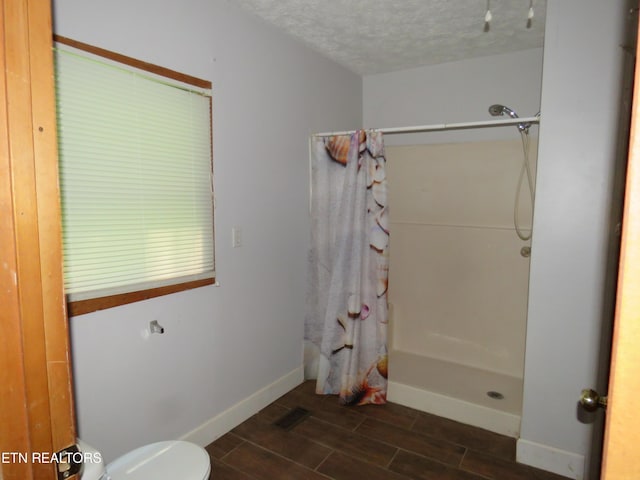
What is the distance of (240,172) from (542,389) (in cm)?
199

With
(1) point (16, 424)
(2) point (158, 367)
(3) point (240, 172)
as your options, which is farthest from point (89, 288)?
(1) point (16, 424)

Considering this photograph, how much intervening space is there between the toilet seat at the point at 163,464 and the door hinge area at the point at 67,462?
0.84 meters

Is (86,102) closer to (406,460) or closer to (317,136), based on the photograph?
(317,136)

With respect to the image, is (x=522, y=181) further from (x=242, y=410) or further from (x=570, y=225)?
(x=242, y=410)

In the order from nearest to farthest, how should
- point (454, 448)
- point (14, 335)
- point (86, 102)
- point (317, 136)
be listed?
point (14, 335) < point (86, 102) < point (454, 448) < point (317, 136)

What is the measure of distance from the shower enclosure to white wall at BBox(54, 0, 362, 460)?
0.82m

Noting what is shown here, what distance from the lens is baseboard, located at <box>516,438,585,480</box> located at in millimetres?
1952

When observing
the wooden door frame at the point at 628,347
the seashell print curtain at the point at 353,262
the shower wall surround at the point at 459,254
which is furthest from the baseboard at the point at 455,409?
the wooden door frame at the point at 628,347

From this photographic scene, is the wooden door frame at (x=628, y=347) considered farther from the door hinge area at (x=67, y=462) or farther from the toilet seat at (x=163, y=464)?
the toilet seat at (x=163, y=464)

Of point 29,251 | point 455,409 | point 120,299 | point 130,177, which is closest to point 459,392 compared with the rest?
point 455,409

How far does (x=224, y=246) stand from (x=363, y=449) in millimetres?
1360

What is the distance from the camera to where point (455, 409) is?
2461mm

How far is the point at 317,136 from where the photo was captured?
279 cm

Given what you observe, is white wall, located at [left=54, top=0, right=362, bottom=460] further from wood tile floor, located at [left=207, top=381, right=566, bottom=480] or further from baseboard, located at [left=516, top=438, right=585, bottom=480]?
baseboard, located at [left=516, top=438, right=585, bottom=480]
